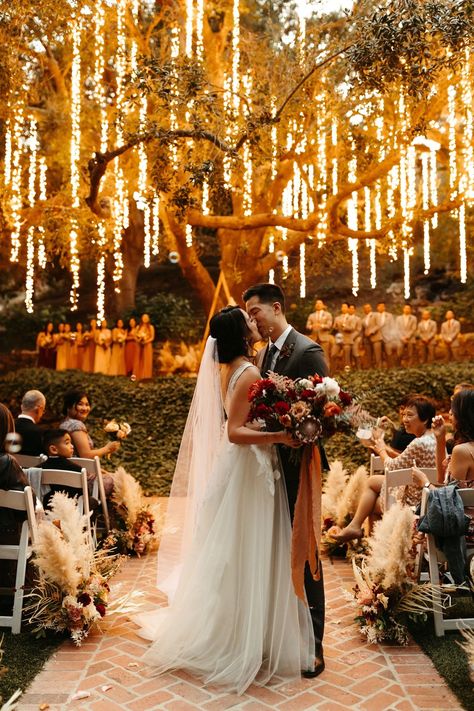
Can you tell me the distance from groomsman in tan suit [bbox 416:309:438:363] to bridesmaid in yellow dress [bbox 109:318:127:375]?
701 cm

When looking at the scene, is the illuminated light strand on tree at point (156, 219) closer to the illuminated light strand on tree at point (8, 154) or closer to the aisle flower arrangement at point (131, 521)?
the illuminated light strand on tree at point (8, 154)

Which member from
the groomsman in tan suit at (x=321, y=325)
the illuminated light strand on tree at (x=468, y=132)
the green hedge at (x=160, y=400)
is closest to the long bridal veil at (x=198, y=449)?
the green hedge at (x=160, y=400)

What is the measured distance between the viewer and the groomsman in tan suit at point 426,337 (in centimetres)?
1546

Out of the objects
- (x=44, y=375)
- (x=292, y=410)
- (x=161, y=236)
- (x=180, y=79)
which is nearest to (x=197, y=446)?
(x=292, y=410)

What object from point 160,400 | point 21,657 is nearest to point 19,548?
point 21,657

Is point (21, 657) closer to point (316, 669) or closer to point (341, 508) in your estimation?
point (316, 669)

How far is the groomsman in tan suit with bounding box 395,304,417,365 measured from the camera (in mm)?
15609

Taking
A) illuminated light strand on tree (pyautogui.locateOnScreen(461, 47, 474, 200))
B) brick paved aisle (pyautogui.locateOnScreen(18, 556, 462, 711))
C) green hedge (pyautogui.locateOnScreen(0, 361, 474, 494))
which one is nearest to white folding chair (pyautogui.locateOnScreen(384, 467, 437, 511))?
brick paved aisle (pyautogui.locateOnScreen(18, 556, 462, 711))

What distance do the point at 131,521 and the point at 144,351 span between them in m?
10.3

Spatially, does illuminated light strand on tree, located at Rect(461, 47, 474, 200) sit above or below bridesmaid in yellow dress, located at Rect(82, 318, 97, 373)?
above

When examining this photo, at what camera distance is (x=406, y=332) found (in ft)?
51.5

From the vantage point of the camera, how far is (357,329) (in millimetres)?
15789

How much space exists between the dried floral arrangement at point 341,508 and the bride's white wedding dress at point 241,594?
220 cm

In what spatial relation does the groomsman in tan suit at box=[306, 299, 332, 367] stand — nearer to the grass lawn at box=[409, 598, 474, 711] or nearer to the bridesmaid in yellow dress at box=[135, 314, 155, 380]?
the bridesmaid in yellow dress at box=[135, 314, 155, 380]
